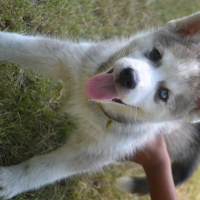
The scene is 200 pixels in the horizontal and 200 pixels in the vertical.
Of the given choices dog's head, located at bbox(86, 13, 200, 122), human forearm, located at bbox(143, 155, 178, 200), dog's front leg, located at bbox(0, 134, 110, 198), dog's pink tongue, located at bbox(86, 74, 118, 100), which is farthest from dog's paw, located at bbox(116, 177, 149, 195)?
dog's pink tongue, located at bbox(86, 74, 118, 100)

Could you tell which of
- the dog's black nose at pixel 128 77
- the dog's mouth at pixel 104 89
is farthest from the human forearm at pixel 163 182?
the dog's black nose at pixel 128 77

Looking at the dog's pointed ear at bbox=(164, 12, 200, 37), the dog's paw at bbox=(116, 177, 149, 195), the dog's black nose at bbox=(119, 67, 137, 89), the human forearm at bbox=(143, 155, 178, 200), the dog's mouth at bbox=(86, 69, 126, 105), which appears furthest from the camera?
the dog's paw at bbox=(116, 177, 149, 195)

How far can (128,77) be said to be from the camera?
6.88ft

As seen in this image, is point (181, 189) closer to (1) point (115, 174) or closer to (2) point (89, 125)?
(1) point (115, 174)

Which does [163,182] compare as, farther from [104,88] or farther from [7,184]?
[7,184]

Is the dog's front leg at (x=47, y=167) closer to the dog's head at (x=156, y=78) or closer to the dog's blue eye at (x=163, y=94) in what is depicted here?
the dog's head at (x=156, y=78)

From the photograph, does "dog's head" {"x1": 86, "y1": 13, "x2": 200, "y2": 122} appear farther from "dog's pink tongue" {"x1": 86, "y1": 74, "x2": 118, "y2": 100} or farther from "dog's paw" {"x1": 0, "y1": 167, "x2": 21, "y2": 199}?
"dog's paw" {"x1": 0, "y1": 167, "x2": 21, "y2": 199}

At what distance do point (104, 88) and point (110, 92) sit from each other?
2.1 inches

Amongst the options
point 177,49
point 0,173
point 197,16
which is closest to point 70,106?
point 0,173

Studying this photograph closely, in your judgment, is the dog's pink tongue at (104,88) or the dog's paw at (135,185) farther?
the dog's paw at (135,185)

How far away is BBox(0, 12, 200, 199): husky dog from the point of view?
7.75 feet

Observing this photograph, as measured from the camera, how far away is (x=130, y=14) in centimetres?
452

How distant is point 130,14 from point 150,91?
8.19ft

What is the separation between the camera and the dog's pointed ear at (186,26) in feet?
8.34
